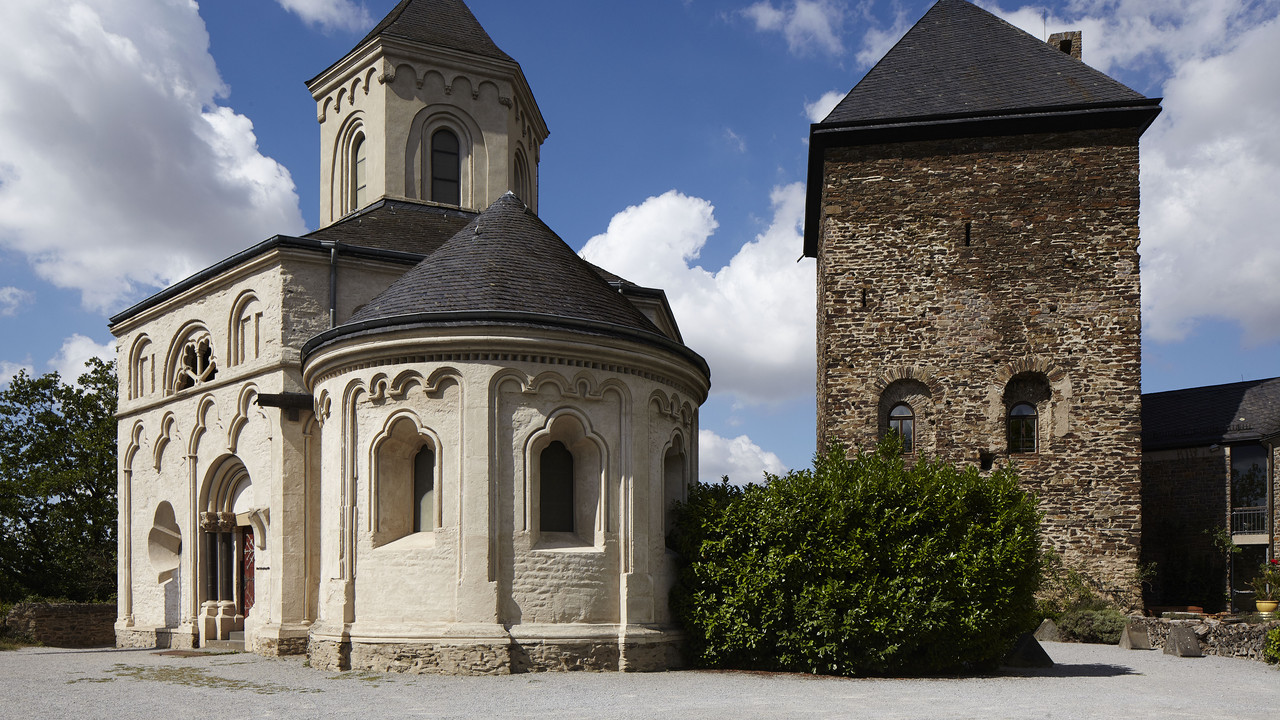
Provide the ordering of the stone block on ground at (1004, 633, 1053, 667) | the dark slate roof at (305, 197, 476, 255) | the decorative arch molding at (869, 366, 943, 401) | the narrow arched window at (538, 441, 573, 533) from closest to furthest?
the narrow arched window at (538, 441, 573, 533) → the stone block on ground at (1004, 633, 1053, 667) → the dark slate roof at (305, 197, 476, 255) → the decorative arch molding at (869, 366, 943, 401)

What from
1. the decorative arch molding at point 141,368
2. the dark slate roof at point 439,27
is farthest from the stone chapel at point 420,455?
the dark slate roof at point 439,27

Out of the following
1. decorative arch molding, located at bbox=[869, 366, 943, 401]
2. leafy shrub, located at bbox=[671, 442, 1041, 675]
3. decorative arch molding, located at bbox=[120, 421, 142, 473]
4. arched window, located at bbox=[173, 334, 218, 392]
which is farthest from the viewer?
decorative arch molding, located at bbox=[869, 366, 943, 401]

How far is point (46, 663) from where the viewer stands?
17.0m

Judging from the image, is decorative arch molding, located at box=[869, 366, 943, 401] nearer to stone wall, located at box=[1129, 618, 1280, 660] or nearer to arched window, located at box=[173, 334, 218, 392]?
stone wall, located at box=[1129, 618, 1280, 660]

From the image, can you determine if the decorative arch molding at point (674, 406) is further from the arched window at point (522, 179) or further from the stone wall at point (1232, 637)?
the arched window at point (522, 179)

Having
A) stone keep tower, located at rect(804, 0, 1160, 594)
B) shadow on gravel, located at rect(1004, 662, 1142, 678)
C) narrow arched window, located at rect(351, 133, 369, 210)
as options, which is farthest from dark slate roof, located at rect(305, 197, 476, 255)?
shadow on gravel, located at rect(1004, 662, 1142, 678)

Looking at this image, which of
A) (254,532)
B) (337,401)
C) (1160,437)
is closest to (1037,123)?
(1160,437)

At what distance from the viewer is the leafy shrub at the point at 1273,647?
50.8ft

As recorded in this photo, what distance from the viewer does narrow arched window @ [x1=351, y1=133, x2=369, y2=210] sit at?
24.3m

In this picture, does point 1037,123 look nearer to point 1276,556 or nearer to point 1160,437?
point 1160,437

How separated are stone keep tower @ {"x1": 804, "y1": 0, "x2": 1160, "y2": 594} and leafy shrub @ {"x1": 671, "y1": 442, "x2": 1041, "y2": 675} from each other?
9193 millimetres

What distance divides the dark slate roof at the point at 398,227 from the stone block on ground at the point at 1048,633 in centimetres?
1491

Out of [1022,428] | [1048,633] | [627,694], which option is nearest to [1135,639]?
[1048,633]

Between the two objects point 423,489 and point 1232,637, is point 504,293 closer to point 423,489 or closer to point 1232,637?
point 423,489
